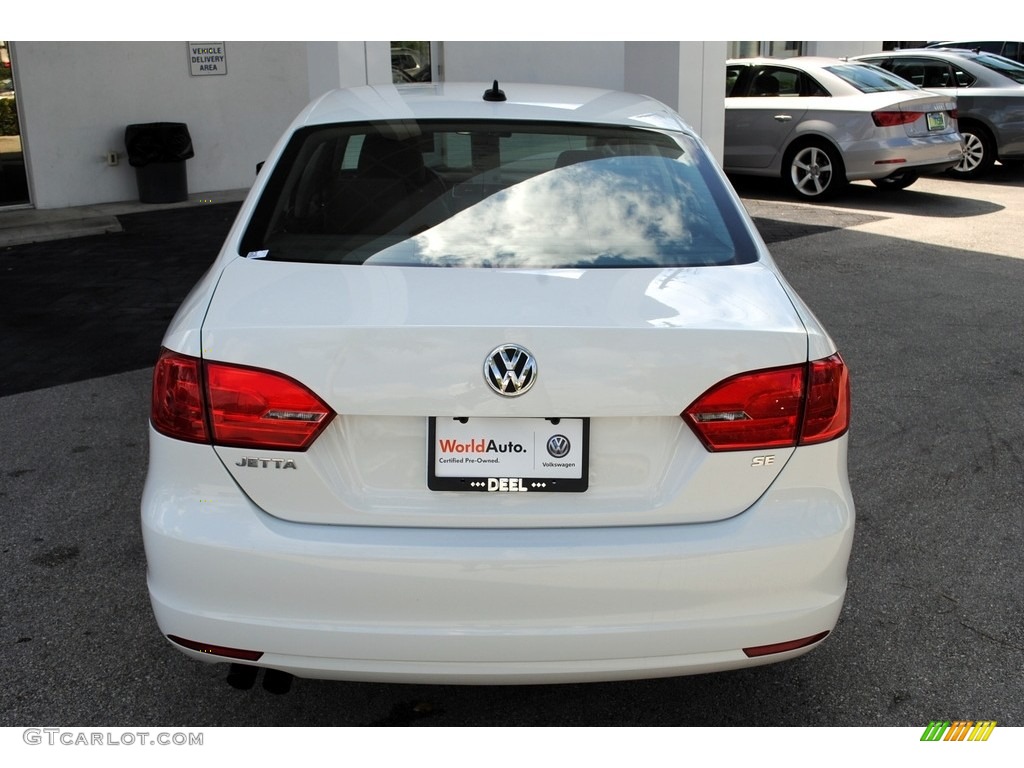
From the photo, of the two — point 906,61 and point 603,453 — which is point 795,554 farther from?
point 906,61

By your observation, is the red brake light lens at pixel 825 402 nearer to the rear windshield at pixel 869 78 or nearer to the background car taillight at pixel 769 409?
the background car taillight at pixel 769 409

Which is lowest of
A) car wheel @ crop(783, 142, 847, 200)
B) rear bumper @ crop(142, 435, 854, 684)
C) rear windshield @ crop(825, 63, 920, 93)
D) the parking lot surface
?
the parking lot surface

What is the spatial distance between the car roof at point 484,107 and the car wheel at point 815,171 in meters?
9.54

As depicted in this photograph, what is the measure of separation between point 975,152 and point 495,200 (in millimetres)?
13318

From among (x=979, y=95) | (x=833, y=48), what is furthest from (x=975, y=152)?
(x=833, y=48)

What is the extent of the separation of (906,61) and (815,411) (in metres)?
13.9

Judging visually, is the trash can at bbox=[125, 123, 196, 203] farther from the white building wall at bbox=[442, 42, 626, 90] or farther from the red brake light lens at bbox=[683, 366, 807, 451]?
the red brake light lens at bbox=[683, 366, 807, 451]

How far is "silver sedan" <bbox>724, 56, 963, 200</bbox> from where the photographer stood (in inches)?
483

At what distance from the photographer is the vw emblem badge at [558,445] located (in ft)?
7.93

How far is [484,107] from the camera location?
11.3 ft

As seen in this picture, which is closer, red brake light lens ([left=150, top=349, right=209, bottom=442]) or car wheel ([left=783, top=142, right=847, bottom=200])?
red brake light lens ([left=150, top=349, right=209, bottom=442])

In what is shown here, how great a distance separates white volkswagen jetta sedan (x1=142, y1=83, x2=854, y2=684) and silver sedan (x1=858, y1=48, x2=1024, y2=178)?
13.1m

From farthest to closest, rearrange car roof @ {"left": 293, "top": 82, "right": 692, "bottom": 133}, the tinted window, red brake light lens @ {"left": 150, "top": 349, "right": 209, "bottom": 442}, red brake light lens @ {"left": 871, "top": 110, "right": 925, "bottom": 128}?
the tinted window < red brake light lens @ {"left": 871, "top": 110, "right": 925, "bottom": 128} < car roof @ {"left": 293, "top": 82, "right": 692, "bottom": 133} < red brake light lens @ {"left": 150, "top": 349, "right": 209, "bottom": 442}

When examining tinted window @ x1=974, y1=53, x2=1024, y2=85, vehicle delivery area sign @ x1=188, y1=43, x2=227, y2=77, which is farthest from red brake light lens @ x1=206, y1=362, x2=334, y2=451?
tinted window @ x1=974, y1=53, x2=1024, y2=85
